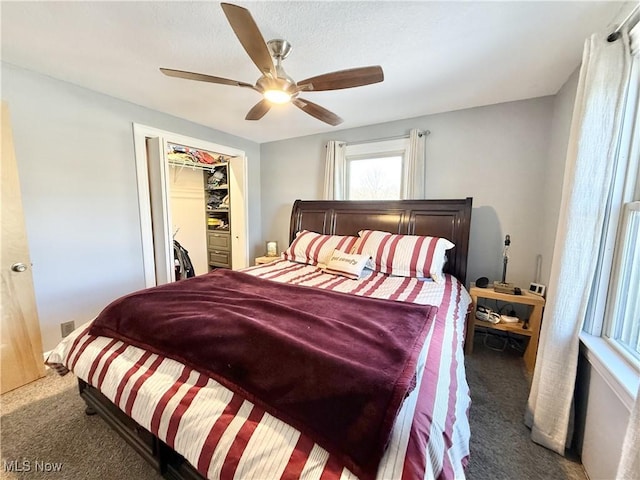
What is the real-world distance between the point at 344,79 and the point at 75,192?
2483 mm

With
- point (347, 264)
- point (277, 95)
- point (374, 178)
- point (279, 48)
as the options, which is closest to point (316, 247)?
point (347, 264)

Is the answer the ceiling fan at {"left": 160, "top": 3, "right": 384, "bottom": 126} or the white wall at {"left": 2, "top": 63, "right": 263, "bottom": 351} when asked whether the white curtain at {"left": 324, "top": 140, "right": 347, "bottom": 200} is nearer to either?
the ceiling fan at {"left": 160, "top": 3, "right": 384, "bottom": 126}

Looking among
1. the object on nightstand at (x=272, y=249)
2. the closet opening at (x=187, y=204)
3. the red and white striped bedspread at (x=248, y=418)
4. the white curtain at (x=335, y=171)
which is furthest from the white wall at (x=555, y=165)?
the closet opening at (x=187, y=204)

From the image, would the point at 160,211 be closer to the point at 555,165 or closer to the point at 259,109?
the point at 259,109

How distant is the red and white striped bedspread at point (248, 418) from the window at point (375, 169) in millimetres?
2095

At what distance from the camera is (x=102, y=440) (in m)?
1.46

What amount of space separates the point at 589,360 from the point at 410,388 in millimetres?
1207

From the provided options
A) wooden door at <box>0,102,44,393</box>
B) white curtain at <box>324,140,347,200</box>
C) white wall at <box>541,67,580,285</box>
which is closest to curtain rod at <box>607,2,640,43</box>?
white wall at <box>541,67,580,285</box>

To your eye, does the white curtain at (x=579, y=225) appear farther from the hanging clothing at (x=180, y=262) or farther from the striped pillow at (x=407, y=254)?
the hanging clothing at (x=180, y=262)

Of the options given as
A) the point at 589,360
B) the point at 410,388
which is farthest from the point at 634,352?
the point at 410,388

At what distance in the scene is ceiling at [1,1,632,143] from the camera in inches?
54.1

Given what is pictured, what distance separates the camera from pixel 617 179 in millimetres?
1276

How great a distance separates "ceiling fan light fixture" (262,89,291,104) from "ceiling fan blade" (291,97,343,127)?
0.14 metres

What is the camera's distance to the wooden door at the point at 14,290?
1793mm
